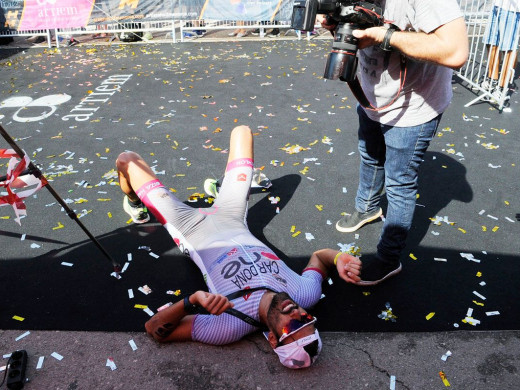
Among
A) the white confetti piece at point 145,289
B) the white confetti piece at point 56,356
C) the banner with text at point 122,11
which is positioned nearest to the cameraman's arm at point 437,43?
the white confetti piece at point 145,289

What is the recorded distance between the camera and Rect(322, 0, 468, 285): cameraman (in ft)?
6.84

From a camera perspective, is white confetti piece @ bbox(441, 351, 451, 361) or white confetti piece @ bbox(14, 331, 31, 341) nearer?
white confetti piece @ bbox(441, 351, 451, 361)

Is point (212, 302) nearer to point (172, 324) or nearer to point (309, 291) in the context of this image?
point (172, 324)

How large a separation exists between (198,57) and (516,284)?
8.56 metres

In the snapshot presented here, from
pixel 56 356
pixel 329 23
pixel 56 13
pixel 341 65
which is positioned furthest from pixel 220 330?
pixel 56 13

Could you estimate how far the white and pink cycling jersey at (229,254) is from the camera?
2525mm

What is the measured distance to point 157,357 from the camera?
8.23ft

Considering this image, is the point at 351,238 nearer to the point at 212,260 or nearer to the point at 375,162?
the point at 375,162

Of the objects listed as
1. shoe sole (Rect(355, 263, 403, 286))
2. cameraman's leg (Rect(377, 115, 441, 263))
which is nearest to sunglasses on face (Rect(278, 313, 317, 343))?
shoe sole (Rect(355, 263, 403, 286))

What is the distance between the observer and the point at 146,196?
327 centimetres

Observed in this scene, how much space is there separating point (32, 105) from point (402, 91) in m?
6.35

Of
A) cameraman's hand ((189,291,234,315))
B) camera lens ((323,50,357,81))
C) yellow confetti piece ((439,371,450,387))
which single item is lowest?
yellow confetti piece ((439,371,450,387))

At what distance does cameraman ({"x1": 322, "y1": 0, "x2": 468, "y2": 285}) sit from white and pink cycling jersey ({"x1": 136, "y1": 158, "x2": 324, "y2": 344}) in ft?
2.15

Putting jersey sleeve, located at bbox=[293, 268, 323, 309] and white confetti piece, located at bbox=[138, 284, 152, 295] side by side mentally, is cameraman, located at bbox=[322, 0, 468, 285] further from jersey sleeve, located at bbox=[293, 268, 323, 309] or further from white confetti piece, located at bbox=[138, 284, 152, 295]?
white confetti piece, located at bbox=[138, 284, 152, 295]
